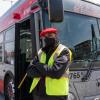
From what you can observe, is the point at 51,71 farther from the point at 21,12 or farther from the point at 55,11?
the point at 21,12

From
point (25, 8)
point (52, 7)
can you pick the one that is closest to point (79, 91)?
point (52, 7)

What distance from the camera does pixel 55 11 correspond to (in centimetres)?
484

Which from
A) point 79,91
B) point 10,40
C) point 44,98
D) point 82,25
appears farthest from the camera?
point 10,40

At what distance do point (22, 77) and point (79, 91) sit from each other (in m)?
1.44

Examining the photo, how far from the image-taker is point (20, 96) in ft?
21.0

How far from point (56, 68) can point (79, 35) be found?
1.74 metres

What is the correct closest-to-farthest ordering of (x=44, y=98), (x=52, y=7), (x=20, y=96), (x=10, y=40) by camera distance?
(x=44, y=98), (x=52, y=7), (x=20, y=96), (x=10, y=40)

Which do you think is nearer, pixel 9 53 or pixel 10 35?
pixel 10 35

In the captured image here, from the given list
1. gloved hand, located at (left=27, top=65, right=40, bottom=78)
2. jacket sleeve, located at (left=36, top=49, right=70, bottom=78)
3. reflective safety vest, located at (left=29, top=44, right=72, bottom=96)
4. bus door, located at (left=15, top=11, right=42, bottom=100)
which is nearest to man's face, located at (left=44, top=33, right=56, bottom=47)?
reflective safety vest, located at (left=29, top=44, right=72, bottom=96)

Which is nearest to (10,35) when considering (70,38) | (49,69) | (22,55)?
(22,55)

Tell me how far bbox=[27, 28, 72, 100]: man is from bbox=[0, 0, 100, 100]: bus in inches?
22.9

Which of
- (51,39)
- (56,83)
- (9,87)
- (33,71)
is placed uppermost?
(51,39)

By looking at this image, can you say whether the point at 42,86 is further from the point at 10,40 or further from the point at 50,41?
the point at 10,40

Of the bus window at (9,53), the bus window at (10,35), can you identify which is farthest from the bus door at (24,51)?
the bus window at (9,53)
